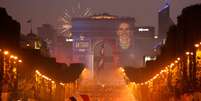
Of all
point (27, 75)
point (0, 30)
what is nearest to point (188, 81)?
point (27, 75)

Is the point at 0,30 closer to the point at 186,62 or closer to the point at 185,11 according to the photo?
the point at 185,11

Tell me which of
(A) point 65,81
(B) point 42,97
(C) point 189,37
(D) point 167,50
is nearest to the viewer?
(C) point 189,37

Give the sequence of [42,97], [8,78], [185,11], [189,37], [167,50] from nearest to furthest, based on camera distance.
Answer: [8,78]
[189,37]
[185,11]
[42,97]
[167,50]

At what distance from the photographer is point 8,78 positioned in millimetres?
46156

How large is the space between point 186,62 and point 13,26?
35465mm

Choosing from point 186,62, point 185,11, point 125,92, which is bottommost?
point 125,92

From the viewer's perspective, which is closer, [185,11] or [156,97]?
[185,11]

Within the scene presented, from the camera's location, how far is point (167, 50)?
81438 millimetres

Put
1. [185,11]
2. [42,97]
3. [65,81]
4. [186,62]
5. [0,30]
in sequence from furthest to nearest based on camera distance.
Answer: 1. [65,81]
2. [42,97]
3. [0,30]
4. [185,11]
5. [186,62]

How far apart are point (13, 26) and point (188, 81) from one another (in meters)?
35.7

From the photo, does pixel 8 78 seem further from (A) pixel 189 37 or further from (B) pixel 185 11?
(B) pixel 185 11

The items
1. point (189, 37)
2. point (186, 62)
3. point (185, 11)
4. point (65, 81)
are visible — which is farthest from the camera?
point (65, 81)

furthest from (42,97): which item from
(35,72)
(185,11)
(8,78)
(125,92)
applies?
(125,92)

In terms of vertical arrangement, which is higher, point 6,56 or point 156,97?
point 6,56
